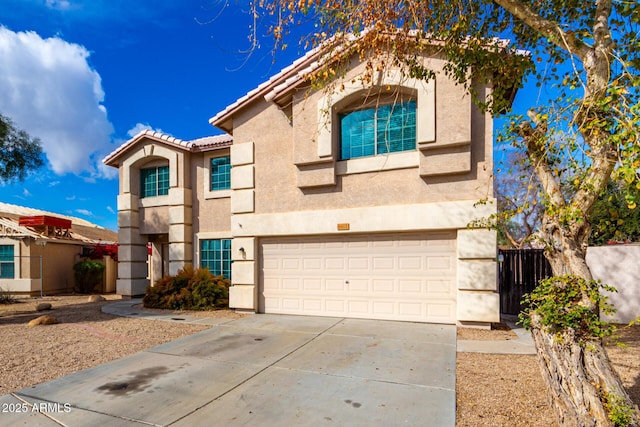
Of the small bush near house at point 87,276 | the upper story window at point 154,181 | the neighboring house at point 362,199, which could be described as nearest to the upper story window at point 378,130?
the neighboring house at point 362,199

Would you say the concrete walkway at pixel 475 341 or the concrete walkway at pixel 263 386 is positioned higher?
the concrete walkway at pixel 263 386

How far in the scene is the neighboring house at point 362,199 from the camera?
27.9 ft

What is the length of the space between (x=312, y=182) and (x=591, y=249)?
26.6 feet

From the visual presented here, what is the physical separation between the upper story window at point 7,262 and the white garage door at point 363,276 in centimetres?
1468

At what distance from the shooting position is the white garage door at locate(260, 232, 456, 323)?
8938 millimetres

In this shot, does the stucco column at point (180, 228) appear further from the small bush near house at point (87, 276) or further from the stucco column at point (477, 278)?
the stucco column at point (477, 278)

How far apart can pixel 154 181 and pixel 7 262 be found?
949cm

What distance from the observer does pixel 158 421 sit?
→ 161 inches

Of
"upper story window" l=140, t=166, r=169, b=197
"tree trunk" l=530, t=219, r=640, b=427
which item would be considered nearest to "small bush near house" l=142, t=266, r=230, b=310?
"upper story window" l=140, t=166, r=169, b=197

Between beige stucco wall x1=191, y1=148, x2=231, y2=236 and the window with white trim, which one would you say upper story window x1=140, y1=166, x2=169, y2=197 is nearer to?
beige stucco wall x1=191, y1=148, x2=231, y2=236

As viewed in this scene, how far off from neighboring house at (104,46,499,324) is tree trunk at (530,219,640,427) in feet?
12.6

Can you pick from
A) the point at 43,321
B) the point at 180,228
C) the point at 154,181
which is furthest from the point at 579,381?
the point at 154,181

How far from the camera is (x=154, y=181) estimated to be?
1471 cm

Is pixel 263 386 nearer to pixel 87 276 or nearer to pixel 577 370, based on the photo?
pixel 577 370
